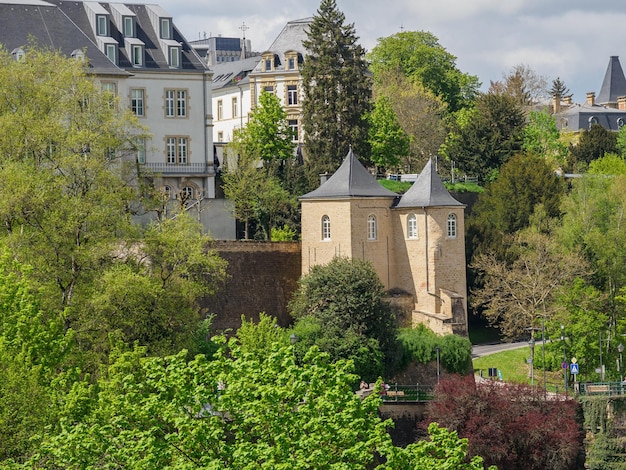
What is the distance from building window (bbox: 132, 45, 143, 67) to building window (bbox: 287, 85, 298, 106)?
71.8 ft

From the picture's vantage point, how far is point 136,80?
253ft

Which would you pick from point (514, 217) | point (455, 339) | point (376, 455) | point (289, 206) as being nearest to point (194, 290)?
point (376, 455)

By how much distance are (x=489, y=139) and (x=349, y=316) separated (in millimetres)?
30048

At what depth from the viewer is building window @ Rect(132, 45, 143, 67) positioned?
7769 centimetres

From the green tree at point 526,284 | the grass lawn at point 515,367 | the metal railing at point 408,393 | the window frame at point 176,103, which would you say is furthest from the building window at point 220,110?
the metal railing at point 408,393

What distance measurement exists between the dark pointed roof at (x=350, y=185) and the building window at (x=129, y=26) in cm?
1355

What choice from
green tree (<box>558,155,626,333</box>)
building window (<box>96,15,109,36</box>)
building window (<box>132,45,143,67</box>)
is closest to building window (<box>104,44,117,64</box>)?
building window (<box>96,15,109,36</box>)

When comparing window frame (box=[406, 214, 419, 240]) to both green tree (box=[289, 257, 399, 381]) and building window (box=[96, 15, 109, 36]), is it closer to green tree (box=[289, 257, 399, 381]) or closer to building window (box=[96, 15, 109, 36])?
green tree (box=[289, 257, 399, 381])

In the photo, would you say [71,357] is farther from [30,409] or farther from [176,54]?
[176,54]

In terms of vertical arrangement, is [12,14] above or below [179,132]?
above

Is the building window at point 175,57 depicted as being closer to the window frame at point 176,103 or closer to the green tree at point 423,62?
the window frame at point 176,103

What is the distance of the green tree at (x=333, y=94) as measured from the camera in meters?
80.4

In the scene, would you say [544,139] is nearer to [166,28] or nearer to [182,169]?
[166,28]

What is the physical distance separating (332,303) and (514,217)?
18.1 metres
